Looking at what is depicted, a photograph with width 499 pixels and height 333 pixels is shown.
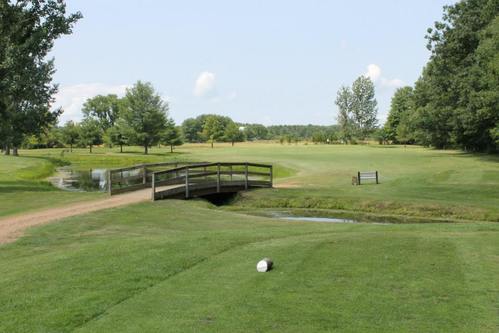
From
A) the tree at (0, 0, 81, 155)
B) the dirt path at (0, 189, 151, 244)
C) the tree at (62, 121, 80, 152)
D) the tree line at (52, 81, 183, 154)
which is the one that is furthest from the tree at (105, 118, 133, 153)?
the dirt path at (0, 189, 151, 244)

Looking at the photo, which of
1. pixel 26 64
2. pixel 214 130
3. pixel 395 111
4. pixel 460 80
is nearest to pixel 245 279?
pixel 26 64

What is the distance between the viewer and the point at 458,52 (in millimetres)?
56000

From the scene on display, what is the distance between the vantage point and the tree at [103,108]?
144250mm

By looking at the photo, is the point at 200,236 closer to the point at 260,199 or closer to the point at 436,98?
the point at 260,199

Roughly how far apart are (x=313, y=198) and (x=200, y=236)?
49.7 feet

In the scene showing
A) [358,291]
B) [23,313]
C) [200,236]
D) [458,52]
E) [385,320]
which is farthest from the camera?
[458,52]

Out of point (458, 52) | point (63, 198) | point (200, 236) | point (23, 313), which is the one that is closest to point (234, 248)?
point (200, 236)

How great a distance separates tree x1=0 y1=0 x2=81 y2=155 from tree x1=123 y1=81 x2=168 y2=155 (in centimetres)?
6203

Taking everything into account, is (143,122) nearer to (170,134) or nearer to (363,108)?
(170,134)

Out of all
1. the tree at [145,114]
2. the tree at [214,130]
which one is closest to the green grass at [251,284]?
the tree at [145,114]

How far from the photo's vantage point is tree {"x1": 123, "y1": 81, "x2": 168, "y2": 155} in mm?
94625

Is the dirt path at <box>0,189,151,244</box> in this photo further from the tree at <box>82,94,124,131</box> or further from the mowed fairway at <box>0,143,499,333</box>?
the tree at <box>82,94,124,131</box>

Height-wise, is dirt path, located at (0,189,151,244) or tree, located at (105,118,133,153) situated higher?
tree, located at (105,118,133,153)

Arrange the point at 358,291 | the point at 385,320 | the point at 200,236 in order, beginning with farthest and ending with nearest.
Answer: the point at 200,236, the point at 358,291, the point at 385,320
